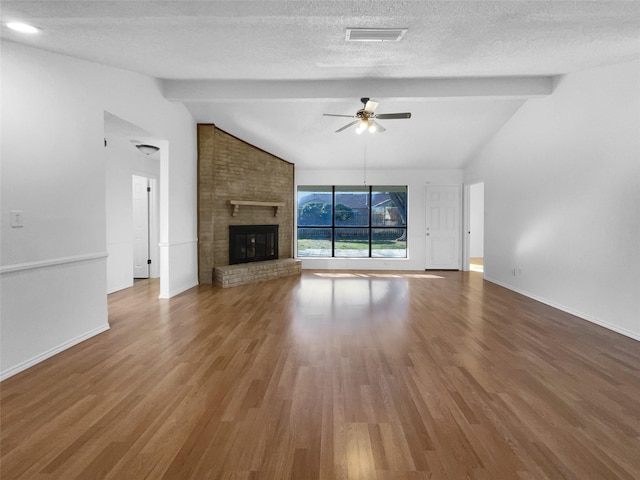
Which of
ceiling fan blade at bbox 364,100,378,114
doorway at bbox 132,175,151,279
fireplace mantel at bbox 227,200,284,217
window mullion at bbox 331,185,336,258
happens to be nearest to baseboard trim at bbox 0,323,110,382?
fireplace mantel at bbox 227,200,284,217

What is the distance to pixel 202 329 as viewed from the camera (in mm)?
3852

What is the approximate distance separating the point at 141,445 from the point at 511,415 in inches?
82.2

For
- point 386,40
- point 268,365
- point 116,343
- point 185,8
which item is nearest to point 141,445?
point 268,365

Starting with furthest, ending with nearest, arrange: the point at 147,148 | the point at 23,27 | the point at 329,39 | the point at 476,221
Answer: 1. the point at 476,221
2. the point at 147,148
3. the point at 329,39
4. the point at 23,27

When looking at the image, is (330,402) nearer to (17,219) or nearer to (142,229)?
(17,219)

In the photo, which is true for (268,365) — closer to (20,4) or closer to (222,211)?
(20,4)

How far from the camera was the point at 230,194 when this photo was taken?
6852mm

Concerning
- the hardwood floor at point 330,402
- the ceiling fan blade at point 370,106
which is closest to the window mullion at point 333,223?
the ceiling fan blade at point 370,106

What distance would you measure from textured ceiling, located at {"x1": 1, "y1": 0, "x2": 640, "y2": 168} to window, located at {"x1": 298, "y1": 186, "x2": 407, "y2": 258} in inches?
169

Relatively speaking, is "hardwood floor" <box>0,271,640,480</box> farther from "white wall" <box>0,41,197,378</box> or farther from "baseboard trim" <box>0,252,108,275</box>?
"baseboard trim" <box>0,252,108,275</box>

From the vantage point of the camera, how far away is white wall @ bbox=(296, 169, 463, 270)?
8.75 metres

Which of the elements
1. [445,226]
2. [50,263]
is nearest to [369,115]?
[50,263]

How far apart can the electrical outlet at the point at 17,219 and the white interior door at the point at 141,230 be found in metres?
4.43

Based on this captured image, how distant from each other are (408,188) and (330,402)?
7235 millimetres
